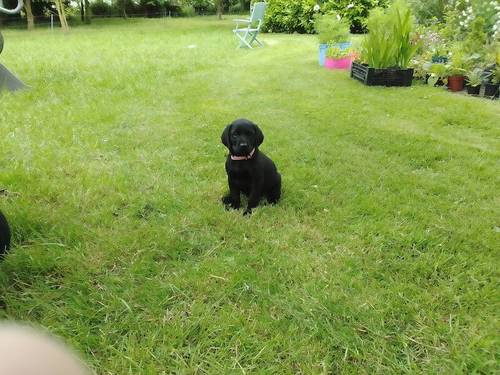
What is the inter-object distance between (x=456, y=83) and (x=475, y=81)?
1.17ft

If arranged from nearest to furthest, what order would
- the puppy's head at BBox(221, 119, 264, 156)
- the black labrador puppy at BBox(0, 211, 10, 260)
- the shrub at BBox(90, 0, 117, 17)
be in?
the black labrador puppy at BBox(0, 211, 10, 260) < the puppy's head at BBox(221, 119, 264, 156) < the shrub at BBox(90, 0, 117, 17)

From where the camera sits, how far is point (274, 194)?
11.0ft

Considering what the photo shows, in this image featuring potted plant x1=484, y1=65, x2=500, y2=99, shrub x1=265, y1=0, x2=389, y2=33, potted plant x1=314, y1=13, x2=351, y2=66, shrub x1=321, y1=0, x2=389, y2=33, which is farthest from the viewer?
shrub x1=265, y1=0, x2=389, y2=33

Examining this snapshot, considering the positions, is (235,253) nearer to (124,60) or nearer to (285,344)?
(285,344)

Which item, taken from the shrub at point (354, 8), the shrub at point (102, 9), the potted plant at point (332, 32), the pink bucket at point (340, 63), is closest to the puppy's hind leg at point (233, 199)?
the pink bucket at point (340, 63)

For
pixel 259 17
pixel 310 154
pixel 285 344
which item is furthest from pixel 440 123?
pixel 259 17

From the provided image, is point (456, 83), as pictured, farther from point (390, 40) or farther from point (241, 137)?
point (241, 137)

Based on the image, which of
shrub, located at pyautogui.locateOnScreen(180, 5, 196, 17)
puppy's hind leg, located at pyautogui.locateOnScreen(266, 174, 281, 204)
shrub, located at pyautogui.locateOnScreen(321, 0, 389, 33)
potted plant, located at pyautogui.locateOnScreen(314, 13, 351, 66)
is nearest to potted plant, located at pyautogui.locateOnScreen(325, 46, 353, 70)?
potted plant, located at pyautogui.locateOnScreen(314, 13, 351, 66)

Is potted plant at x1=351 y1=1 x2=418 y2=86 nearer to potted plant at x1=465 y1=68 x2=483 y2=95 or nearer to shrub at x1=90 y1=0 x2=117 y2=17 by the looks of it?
potted plant at x1=465 y1=68 x2=483 y2=95

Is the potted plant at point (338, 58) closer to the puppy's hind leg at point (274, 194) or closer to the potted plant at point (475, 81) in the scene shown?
the potted plant at point (475, 81)

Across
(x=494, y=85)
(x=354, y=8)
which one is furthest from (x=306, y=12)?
(x=494, y=85)

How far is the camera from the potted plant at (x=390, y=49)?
6.97 m

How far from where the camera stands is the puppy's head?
294 cm

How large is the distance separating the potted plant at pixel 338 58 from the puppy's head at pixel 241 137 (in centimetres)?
648
